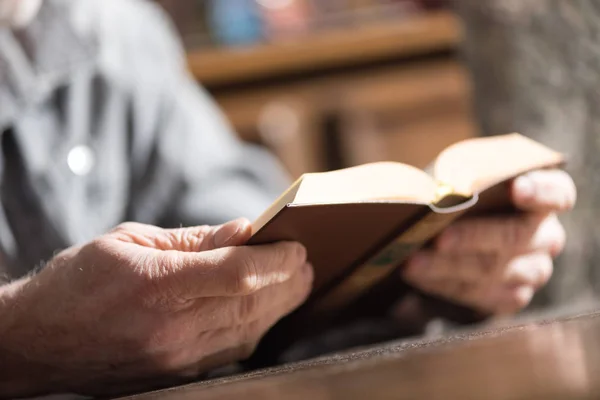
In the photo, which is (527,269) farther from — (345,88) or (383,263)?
(345,88)

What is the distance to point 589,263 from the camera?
658 mm

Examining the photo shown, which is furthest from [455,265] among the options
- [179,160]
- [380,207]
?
[179,160]

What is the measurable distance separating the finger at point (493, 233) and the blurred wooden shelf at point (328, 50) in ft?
2.84

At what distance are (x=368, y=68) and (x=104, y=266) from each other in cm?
105

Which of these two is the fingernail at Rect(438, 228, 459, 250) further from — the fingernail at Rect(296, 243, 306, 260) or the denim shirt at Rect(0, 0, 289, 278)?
the denim shirt at Rect(0, 0, 289, 278)

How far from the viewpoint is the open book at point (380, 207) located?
31 centimetres

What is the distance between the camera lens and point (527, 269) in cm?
45

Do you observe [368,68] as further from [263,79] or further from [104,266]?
[104,266]

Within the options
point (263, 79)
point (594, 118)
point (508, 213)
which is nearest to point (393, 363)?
point (508, 213)

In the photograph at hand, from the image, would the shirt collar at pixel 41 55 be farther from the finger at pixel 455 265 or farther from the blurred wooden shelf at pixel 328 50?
the blurred wooden shelf at pixel 328 50

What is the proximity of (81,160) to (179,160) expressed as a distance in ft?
0.30

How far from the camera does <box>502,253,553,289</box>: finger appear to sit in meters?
0.44

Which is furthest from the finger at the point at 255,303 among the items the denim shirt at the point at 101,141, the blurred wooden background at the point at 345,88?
the blurred wooden background at the point at 345,88

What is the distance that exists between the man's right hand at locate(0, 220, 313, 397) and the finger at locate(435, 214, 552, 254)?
106 millimetres
